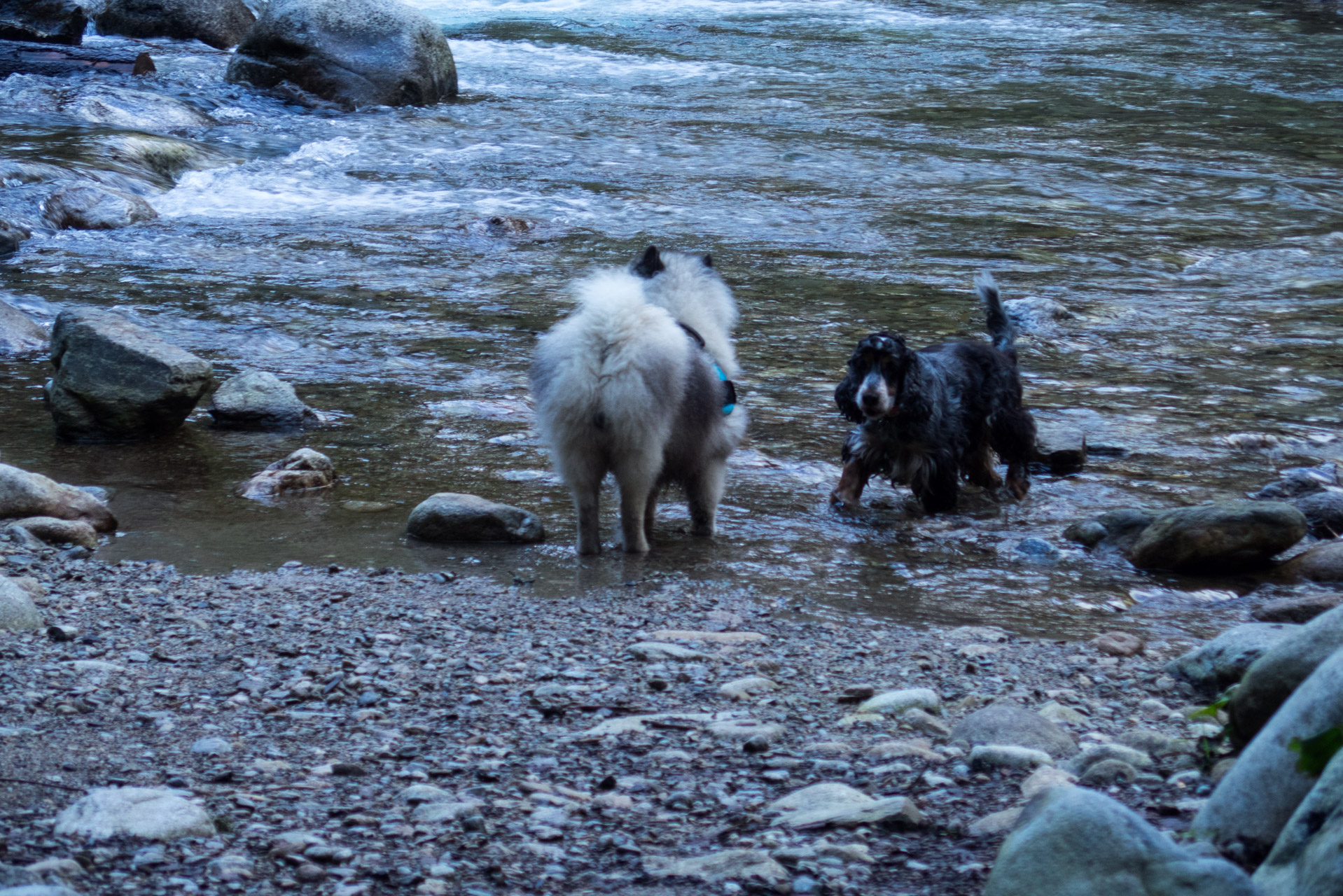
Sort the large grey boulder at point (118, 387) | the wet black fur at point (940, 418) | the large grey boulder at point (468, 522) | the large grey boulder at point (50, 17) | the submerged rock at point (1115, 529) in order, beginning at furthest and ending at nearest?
the large grey boulder at point (50, 17) → the large grey boulder at point (118, 387) → the wet black fur at point (940, 418) → the submerged rock at point (1115, 529) → the large grey boulder at point (468, 522)

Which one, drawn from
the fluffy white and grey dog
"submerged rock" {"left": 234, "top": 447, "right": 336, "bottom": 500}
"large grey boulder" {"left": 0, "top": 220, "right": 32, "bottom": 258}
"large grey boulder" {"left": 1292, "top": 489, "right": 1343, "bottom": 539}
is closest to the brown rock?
"large grey boulder" {"left": 1292, "top": 489, "right": 1343, "bottom": 539}

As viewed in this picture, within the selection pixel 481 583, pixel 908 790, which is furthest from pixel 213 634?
pixel 908 790

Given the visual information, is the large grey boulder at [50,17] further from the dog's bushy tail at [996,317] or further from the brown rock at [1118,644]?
the brown rock at [1118,644]

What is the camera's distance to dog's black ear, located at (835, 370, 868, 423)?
6598 mm

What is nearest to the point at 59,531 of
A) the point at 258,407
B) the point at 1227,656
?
the point at 258,407

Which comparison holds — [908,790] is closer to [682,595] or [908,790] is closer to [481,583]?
[682,595]

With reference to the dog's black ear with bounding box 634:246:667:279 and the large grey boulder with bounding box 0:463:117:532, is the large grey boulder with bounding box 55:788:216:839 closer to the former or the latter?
the large grey boulder with bounding box 0:463:117:532

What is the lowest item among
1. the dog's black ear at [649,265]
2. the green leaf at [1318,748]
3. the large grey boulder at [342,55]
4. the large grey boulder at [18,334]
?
the large grey boulder at [18,334]

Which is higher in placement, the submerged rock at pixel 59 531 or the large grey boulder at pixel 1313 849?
the large grey boulder at pixel 1313 849

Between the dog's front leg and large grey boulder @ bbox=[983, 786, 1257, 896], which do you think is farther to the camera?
the dog's front leg

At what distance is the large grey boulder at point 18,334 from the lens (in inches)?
331

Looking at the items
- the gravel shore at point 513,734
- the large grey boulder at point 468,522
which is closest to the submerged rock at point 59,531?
the gravel shore at point 513,734

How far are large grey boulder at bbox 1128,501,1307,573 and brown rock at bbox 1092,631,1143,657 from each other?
1011mm

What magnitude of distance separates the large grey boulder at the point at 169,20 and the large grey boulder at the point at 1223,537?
67.7 ft
